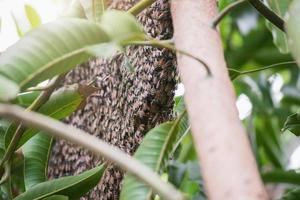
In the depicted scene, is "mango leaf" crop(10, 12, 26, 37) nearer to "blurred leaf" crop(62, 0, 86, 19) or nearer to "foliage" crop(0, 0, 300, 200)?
"foliage" crop(0, 0, 300, 200)

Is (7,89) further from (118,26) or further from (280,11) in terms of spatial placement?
(280,11)

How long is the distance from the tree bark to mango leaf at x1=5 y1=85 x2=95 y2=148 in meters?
0.29

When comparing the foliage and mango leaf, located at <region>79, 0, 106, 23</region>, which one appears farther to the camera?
mango leaf, located at <region>79, 0, 106, 23</region>

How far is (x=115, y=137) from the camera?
39.0 inches

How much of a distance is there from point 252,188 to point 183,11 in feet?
0.89

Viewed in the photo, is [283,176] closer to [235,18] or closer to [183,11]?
[235,18]

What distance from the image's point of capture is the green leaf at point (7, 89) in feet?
1.54

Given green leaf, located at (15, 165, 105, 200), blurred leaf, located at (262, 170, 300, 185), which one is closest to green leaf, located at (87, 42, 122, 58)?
green leaf, located at (15, 165, 105, 200)

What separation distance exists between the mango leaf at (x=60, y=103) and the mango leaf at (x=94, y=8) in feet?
0.47

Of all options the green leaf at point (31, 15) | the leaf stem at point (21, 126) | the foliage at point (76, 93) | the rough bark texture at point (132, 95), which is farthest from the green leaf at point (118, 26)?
the green leaf at point (31, 15)

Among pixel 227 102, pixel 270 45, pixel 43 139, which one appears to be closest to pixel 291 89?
pixel 270 45

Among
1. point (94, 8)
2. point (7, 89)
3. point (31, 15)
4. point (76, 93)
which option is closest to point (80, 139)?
point (7, 89)

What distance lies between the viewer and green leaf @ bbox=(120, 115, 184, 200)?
592 millimetres

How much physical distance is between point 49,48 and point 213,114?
0.59 ft
